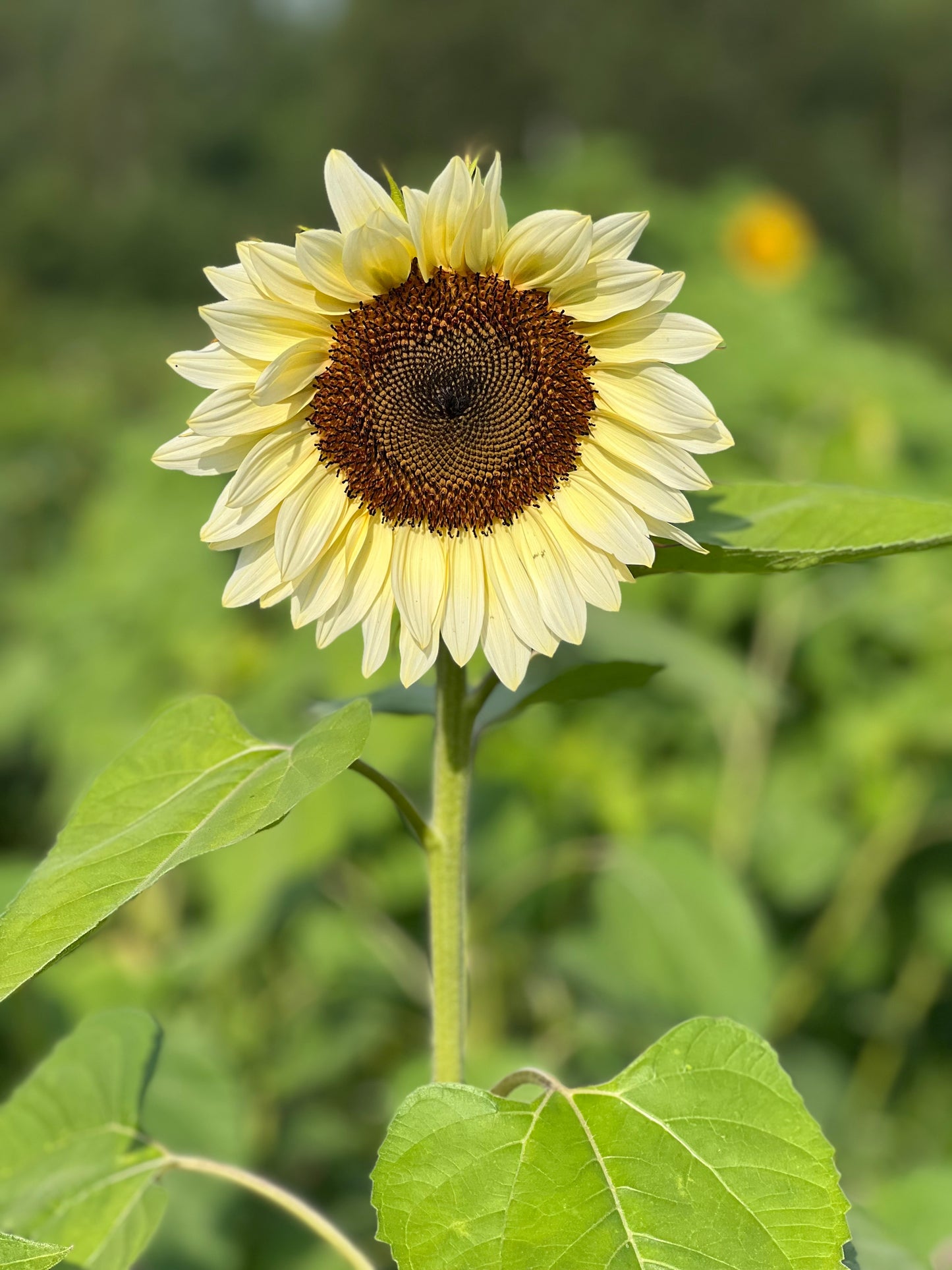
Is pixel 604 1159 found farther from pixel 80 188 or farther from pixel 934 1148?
pixel 80 188

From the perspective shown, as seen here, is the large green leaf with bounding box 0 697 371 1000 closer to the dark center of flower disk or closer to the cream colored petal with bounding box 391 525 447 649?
the cream colored petal with bounding box 391 525 447 649

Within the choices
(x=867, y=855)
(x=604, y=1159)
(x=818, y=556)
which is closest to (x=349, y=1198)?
(x=867, y=855)

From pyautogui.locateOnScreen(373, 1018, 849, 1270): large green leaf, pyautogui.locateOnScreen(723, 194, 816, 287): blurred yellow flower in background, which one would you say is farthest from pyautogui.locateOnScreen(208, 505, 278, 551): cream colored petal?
pyautogui.locateOnScreen(723, 194, 816, 287): blurred yellow flower in background

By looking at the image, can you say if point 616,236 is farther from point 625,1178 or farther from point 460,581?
point 625,1178

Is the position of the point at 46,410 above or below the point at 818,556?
above

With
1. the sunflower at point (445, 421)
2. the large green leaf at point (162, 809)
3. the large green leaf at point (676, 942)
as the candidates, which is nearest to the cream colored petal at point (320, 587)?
the sunflower at point (445, 421)

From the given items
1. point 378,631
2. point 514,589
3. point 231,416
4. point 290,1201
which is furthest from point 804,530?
point 290,1201
